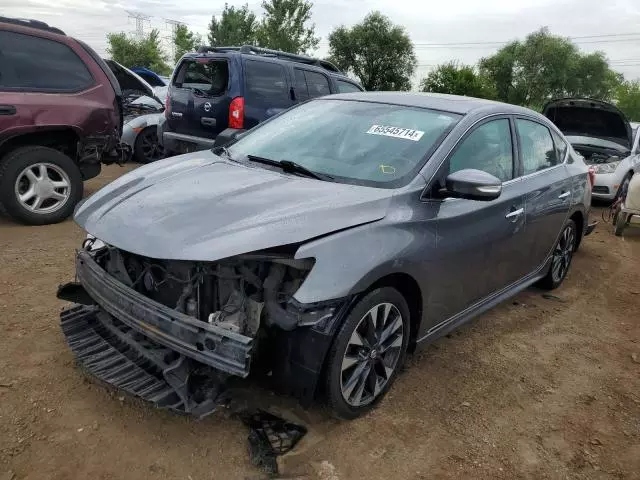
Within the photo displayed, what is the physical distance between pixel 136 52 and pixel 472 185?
6165 cm

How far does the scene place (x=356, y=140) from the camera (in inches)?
133

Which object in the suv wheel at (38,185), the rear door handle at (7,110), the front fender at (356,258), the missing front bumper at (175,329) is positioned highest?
the rear door handle at (7,110)

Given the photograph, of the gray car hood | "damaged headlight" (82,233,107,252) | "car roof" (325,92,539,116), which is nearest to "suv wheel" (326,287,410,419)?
the gray car hood

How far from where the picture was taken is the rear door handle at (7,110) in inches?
205

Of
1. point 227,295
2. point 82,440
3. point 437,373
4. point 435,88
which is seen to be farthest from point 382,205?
point 435,88

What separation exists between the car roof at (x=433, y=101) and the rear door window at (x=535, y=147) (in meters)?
0.19

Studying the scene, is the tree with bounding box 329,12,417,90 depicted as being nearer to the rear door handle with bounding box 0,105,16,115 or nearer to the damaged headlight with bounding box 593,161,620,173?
the damaged headlight with bounding box 593,161,620,173

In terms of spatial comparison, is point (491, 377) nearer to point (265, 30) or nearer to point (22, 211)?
point (22, 211)

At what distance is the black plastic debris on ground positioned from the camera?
2.47m

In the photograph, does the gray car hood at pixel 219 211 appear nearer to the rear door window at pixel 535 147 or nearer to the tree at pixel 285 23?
the rear door window at pixel 535 147

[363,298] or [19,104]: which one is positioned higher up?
[19,104]

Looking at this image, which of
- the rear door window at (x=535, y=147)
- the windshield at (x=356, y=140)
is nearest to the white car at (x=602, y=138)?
the rear door window at (x=535, y=147)

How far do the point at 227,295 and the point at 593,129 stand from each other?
32.7 ft

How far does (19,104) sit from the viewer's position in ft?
17.4
